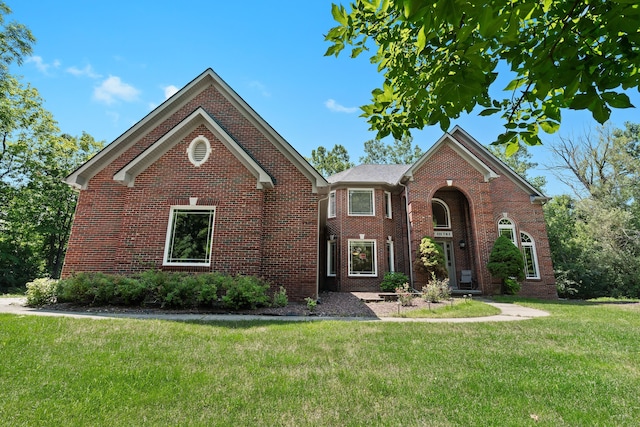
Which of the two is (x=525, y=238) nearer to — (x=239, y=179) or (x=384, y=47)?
(x=239, y=179)

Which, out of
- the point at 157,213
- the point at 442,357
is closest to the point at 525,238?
→ the point at 442,357

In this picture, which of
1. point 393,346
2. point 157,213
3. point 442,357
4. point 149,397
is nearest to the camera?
point 149,397

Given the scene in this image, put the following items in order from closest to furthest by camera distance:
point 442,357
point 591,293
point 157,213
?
point 442,357 < point 157,213 < point 591,293

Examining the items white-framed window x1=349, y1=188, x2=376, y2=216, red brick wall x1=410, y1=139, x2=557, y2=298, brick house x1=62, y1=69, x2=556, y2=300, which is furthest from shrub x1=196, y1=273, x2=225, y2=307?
white-framed window x1=349, y1=188, x2=376, y2=216

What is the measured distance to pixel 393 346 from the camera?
4.99 meters

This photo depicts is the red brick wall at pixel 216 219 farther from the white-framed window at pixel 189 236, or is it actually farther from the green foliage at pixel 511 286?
the green foliage at pixel 511 286

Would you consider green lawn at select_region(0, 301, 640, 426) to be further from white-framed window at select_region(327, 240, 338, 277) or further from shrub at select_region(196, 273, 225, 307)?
white-framed window at select_region(327, 240, 338, 277)

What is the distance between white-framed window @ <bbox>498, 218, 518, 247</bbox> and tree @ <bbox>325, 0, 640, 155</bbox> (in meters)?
15.8

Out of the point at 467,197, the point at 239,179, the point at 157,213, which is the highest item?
the point at 467,197

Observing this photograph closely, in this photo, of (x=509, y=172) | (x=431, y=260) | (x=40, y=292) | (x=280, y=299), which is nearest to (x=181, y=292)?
(x=280, y=299)

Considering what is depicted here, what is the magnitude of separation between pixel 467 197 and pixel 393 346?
42.5ft

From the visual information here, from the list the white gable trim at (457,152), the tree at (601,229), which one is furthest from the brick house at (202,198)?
the tree at (601,229)

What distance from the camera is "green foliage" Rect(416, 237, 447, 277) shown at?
45.3 ft

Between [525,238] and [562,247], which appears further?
[562,247]
